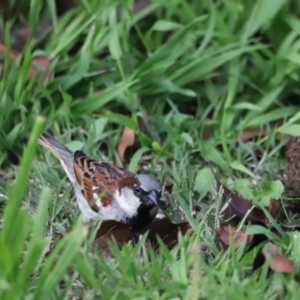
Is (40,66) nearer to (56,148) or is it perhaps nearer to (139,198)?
(56,148)

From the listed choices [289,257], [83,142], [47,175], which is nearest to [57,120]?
[83,142]

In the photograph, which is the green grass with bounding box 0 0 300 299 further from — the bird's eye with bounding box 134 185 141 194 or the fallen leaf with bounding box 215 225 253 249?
the bird's eye with bounding box 134 185 141 194

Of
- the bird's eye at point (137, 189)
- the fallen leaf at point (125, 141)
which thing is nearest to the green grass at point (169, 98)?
the fallen leaf at point (125, 141)

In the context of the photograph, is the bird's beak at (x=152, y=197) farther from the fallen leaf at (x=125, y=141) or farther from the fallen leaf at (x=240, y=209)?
the fallen leaf at (x=125, y=141)

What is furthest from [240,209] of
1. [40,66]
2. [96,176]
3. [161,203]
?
[40,66]

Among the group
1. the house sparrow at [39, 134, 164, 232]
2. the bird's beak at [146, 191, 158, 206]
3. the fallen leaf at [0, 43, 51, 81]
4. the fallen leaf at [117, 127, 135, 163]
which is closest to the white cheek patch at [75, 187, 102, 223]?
the house sparrow at [39, 134, 164, 232]

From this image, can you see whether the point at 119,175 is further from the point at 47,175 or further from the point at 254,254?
the point at 254,254
